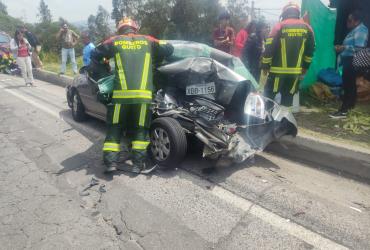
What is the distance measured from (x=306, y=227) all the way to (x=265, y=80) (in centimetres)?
296

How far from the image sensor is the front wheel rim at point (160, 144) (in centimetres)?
426

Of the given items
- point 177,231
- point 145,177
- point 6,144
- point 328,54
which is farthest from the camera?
point 328,54

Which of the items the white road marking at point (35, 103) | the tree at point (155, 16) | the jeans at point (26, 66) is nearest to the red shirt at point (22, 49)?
the jeans at point (26, 66)

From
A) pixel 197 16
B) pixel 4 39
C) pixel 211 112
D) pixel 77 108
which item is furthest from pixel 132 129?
pixel 197 16

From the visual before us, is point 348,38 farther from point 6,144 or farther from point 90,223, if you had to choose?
point 6,144

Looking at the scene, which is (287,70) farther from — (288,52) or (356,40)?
(356,40)

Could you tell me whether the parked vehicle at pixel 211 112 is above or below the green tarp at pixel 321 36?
below

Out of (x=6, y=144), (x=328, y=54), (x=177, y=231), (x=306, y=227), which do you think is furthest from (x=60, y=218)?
(x=328, y=54)

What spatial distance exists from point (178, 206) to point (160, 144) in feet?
3.49

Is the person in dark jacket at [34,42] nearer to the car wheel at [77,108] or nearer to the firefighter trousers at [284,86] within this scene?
the car wheel at [77,108]

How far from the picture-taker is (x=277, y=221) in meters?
3.21

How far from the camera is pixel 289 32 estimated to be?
204 inches

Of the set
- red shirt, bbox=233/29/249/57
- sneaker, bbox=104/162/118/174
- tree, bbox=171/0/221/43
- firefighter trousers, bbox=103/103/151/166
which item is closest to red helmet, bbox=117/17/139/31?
firefighter trousers, bbox=103/103/151/166

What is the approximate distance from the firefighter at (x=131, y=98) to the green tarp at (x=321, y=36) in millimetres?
4190
